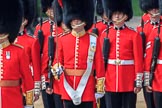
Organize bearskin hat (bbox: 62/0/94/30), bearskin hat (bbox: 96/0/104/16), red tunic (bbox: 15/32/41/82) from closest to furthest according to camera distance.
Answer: bearskin hat (bbox: 62/0/94/30)
red tunic (bbox: 15/32/41/82)
bearskin hat (bbox: 96/0/104/16)

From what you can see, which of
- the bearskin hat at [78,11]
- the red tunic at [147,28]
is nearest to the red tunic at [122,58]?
the red tunic at [147,28]

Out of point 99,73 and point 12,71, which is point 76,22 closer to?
point 99,73

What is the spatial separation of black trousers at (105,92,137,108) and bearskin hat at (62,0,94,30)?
91cm

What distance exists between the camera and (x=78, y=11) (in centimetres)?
548

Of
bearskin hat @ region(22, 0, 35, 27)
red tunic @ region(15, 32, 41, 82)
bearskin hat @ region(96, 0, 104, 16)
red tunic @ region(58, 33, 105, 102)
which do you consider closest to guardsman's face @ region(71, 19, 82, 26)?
red tunic @ region(58, 33, 105, 102)

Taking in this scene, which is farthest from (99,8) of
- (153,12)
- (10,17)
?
(10,17)

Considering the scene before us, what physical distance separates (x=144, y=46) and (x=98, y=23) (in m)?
1.14

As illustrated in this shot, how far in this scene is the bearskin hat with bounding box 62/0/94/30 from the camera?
5465 millimetres

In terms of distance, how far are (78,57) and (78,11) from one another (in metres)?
0.42

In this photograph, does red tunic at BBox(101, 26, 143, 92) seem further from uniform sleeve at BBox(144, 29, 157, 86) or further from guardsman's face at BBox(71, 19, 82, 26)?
guardsman's face at BBox(71, 19, 82, 26)

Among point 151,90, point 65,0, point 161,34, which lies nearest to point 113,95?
point 151,90

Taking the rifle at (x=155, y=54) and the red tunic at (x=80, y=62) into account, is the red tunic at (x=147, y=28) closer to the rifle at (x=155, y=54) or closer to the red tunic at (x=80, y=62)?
the rifle at (x=155, y=54)

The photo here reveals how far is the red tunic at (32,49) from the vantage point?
5.78 m

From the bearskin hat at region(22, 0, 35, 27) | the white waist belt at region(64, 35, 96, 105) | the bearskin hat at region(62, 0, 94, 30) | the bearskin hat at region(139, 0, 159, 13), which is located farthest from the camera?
the bearskin hat at region(139, 0, 159, 13)
